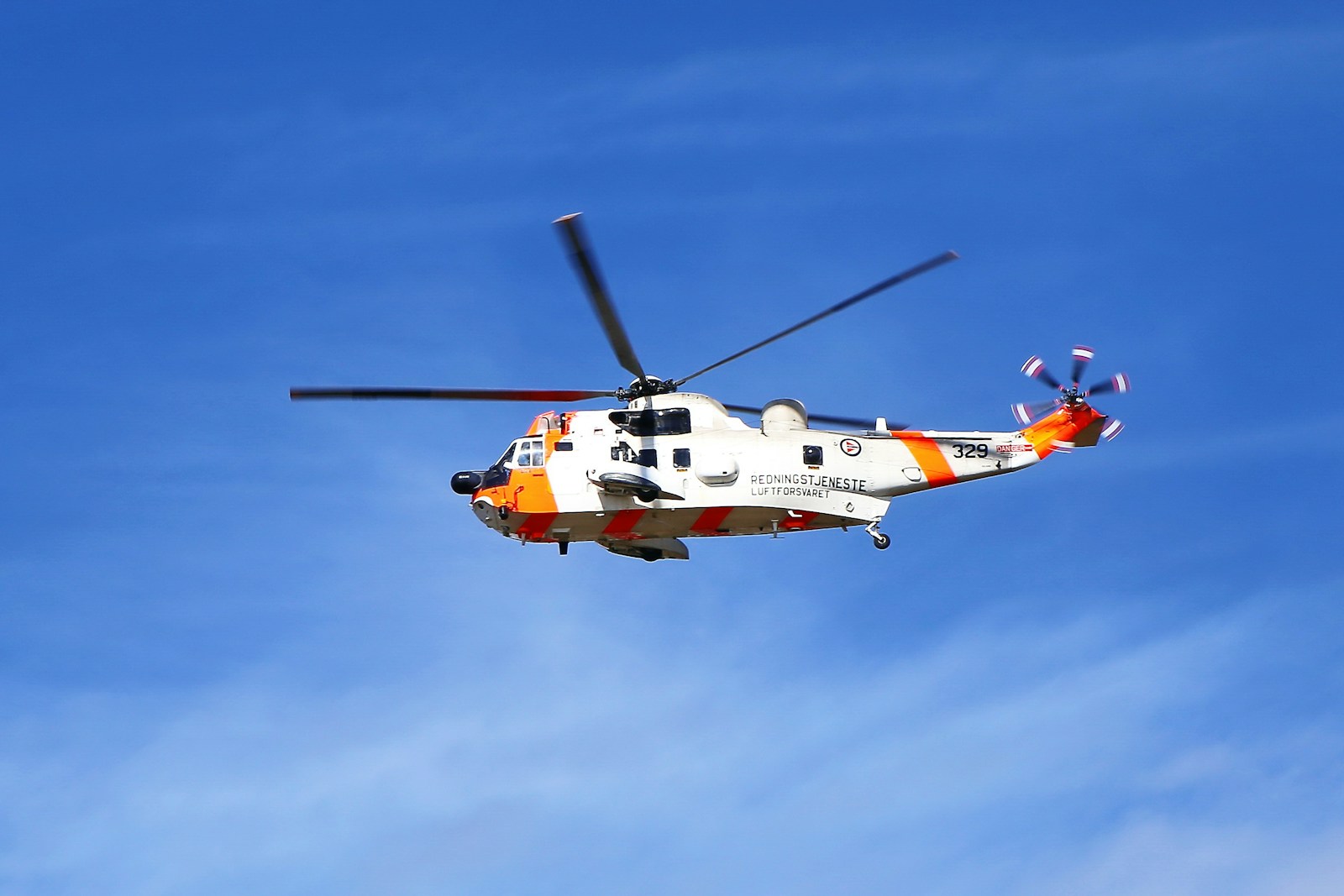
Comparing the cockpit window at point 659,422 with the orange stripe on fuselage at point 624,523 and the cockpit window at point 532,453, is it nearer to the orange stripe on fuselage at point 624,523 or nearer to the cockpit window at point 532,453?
the orange stripe on fuselage at point 624,523

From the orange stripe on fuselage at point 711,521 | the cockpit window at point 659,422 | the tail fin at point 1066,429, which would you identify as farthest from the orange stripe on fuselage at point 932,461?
the cockpit window at point 659,422

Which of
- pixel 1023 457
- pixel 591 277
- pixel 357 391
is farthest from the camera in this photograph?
pixel 1023 457

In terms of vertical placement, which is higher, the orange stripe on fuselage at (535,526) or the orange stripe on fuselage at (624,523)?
the orange stripe on fuselage at (535,526)

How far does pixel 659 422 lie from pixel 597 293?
7009 millimetres

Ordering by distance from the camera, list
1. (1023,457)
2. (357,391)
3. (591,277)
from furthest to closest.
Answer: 1. (1023,457)
2. (357,391)
3. (591,277)

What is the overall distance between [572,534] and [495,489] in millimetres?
2552

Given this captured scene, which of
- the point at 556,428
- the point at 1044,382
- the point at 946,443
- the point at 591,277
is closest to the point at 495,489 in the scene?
the point at 556,428

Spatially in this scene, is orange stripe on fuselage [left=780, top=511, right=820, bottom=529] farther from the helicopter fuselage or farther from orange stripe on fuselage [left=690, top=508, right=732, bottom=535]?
orange stripe on fuselage [left=690, top=508, right=732, bottom=535]

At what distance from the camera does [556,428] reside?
48.3 metres

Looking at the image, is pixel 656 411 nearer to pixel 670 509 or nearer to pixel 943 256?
pixel 670 509

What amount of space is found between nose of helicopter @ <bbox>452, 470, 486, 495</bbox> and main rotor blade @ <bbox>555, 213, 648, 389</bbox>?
233 inches

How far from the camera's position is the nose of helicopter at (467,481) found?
48469 mm

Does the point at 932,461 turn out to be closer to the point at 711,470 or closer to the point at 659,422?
the point at 711,470

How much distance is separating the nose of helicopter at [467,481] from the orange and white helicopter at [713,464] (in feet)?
0.21
